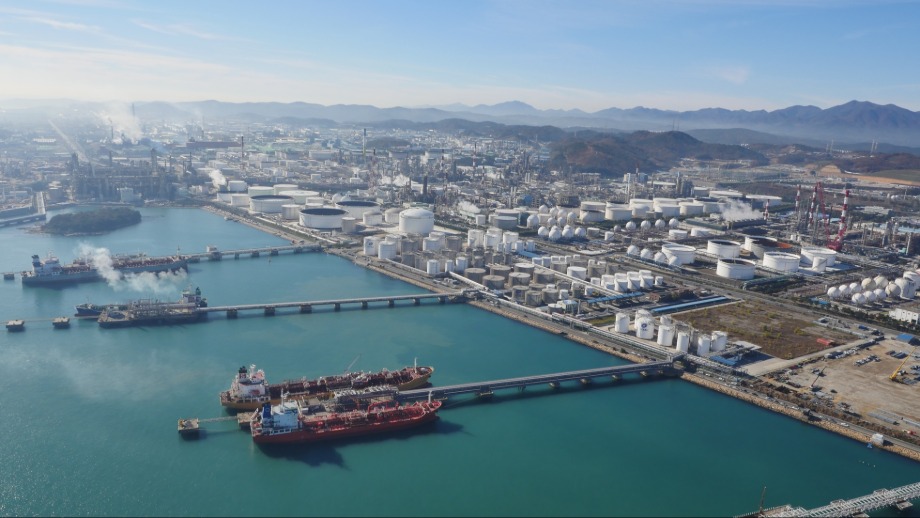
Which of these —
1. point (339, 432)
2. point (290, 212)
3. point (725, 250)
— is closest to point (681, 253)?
point (725, 250)

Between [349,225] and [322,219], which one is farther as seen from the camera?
[322,219]

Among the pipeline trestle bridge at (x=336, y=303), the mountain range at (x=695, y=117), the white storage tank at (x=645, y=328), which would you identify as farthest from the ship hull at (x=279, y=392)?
the mountain range at (x=695, y=117)

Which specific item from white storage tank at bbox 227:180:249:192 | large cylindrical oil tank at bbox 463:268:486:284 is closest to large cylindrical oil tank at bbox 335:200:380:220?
white storage tank at bbox 227:180:249:192

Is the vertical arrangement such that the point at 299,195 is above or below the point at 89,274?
above

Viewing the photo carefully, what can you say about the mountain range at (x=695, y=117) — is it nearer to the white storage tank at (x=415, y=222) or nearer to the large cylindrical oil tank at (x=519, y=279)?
the white storage tank at (x=415, y=222)

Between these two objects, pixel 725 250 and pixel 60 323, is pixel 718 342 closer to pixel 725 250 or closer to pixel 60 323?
pixel 725 250

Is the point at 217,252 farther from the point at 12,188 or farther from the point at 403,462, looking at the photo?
the point at 12,188

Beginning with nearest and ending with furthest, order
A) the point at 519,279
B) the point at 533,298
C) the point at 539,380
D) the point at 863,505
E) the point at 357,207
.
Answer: the point at 863,505 → the point at 539,380 → the point at 533,298 → the point at 519,279 → the point at 357,207
